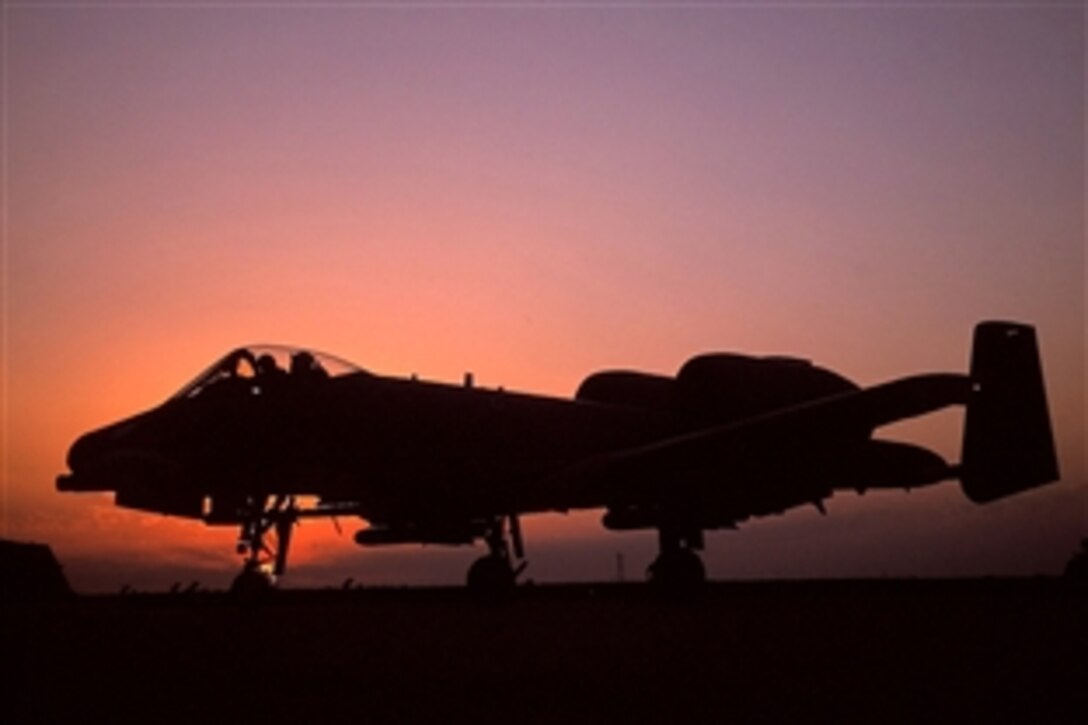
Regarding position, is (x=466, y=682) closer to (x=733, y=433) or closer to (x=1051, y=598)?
(x=733, y=433)

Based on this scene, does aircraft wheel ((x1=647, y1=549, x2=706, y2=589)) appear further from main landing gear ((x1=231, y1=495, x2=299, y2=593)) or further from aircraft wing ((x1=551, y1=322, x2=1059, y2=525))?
main landing gear ((x1=231, y1=495, x2=299, y2=593))

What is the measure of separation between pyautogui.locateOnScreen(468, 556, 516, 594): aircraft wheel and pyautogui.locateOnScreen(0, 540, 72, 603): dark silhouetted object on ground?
8.66m

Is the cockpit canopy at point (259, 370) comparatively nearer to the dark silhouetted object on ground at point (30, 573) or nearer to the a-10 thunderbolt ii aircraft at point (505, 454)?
the a-10 thunderbolt ii aircraft at point (505, 454)

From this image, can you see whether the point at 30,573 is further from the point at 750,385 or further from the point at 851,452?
the point at 851,452

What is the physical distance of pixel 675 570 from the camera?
562 inches

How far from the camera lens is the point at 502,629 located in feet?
31.4

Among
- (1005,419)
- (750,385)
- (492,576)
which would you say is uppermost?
(750,385)

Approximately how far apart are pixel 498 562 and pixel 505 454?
70.0 inches

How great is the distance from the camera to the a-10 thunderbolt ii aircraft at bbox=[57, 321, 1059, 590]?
12836 millimetres

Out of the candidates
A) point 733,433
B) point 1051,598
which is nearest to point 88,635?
point 733,433

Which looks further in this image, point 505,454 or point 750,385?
point 750,385

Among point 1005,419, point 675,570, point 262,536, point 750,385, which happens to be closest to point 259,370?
point 262,536

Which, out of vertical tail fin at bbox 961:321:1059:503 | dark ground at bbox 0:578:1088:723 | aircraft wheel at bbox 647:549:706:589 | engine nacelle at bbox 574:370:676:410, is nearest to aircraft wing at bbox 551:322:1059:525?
vertical tail fin at bbox 961:321:1059:503

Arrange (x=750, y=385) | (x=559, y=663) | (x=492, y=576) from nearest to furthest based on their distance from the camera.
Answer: (x=559, y=663) → (x=492, y=576) → (x=750, y=385)
